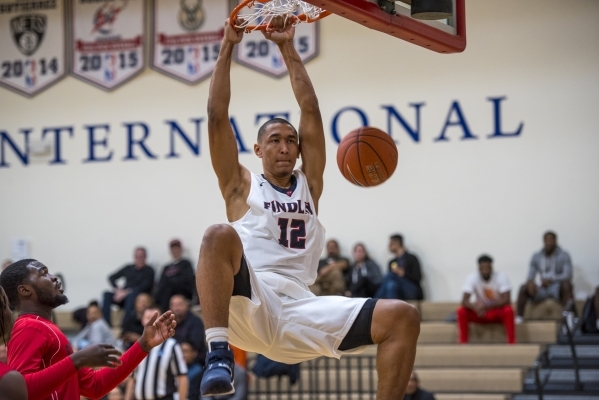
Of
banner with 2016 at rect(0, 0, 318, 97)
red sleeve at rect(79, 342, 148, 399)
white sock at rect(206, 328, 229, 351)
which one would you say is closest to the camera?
white sock at rect(206, 328, 229, 351)

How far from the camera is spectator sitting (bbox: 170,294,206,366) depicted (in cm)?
1009

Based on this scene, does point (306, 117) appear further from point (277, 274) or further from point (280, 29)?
point (277, 274)

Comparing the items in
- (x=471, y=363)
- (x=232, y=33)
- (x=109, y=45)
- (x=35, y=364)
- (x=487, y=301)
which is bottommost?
(x=471, y=363)

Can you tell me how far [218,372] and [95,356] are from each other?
21.6 inches

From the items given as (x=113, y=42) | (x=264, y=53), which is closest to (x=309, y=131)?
(x=264, y=53)

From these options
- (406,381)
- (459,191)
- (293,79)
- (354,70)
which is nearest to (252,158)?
(354,70)

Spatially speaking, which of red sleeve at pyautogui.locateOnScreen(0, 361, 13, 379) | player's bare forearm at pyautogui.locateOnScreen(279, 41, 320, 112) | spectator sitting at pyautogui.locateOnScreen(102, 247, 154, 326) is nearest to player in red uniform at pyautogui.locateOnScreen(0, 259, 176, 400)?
red sleeve at pyautogui.locateOnScreen(0, 361, 13, 379)

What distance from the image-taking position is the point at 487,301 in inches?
462

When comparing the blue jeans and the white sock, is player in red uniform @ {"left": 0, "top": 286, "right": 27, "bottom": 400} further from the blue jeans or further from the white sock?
the blue jeans

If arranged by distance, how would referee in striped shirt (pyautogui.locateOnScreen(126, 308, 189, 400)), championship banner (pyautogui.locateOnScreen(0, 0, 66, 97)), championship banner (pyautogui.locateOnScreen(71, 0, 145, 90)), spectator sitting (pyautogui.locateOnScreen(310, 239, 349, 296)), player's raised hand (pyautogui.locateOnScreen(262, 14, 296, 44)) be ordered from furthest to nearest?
1. championship banner (pyautogui.locateOnScreen(0, 0, 66, 97))
2. championship banner (pyautogui.locateOnScreen(71, 0, 145, 90))
3. spectator sitting (pyautogui.locateOnScreen(310, 239, 349, 296))
4. referee in striped shirt (pyautogui.locateOnScreen(126, 308, 189, 400))
5. player's raised hand (pyautogui.locateOnScreen(262, 14, 296, 44))

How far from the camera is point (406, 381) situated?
4.53 meters

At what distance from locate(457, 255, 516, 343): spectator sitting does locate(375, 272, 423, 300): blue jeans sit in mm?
819

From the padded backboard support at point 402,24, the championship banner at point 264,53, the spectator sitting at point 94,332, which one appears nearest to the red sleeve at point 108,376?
the padded backboard support at point 402,24

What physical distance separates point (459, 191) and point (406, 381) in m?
9.29
